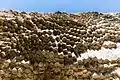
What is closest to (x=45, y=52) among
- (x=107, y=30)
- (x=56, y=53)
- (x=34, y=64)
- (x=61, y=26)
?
(x=56, y=53)

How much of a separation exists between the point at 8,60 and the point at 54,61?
3.93 m

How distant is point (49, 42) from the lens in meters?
38.5

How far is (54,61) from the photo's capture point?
105 ft

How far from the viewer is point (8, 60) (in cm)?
3219

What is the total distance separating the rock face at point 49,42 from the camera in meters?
30.5

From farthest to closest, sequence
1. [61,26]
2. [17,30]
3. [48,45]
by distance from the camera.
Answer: [61,26] < [17,30] < [48,45]

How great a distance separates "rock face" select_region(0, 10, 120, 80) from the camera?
30453 mm

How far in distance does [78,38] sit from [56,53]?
725 cm

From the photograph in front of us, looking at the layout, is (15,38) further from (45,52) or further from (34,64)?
(34,64)

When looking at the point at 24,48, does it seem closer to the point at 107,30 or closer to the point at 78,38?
the point at 78,38

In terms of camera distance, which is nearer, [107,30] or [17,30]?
[17,30]

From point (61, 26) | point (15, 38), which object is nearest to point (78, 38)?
point (61, 26)

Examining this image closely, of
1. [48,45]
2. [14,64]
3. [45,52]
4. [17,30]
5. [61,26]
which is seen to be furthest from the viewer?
[61,26]

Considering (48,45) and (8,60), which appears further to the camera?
(48,45)
